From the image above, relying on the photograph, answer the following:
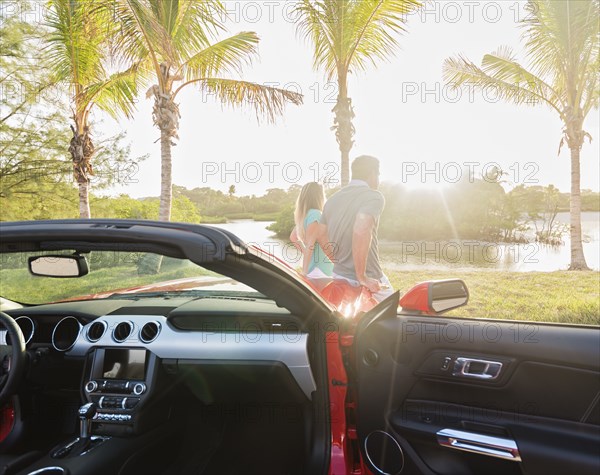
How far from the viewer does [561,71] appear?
1185 cm

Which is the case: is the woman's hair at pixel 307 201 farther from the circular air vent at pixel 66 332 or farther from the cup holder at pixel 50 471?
the cup holder at pixel 50 471

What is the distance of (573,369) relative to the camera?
62.1 inches

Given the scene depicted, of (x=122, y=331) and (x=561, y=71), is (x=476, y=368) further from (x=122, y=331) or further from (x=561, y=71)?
(x=561, y=71)

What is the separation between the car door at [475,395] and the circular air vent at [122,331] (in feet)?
4.28

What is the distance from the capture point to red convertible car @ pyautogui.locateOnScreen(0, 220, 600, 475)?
1529 mm

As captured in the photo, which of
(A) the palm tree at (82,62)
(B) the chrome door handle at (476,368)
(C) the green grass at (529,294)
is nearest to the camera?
(B) the chrome door handle at (476,368)

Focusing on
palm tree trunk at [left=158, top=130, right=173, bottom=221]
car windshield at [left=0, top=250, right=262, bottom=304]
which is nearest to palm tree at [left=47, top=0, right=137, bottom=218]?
palm tree trunk at [left=158, top=130, right=173, bottom=221]

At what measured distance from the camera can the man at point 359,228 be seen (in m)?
3.03

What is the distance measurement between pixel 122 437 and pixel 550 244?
1562cm

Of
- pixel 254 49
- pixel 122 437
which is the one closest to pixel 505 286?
pixel 254 49

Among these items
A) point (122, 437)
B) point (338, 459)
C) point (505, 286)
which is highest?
point (338, 459)

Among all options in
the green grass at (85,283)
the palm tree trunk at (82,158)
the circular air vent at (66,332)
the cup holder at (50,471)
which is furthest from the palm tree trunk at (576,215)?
the palm tree trunk at (82,158)

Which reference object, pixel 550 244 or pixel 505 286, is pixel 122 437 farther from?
Result: pixel 550 244

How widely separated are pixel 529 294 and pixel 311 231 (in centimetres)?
726
